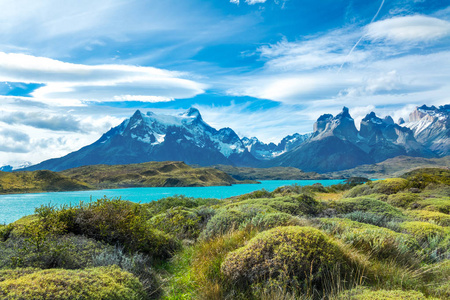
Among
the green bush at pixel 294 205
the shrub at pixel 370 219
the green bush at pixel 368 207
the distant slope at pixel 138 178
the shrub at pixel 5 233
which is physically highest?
the shrub at pixel 5 233

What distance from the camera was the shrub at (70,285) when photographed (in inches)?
140

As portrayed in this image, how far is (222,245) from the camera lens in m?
6.87

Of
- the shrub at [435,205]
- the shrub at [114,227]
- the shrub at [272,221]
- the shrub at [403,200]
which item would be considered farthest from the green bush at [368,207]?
the shrub at [114,227]

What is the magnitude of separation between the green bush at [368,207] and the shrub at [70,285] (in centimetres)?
1041

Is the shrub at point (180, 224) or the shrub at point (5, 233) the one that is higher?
the shrub at point (5, 233)

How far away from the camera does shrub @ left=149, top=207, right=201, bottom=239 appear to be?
397 inches

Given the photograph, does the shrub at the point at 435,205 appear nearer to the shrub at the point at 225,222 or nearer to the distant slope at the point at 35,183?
the shrub at the point at 225,222

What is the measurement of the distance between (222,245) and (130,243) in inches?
92.0

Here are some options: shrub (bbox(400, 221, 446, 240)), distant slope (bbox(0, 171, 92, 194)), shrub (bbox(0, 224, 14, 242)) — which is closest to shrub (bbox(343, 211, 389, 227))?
shrub (bbox(400, 221, 446, 240))

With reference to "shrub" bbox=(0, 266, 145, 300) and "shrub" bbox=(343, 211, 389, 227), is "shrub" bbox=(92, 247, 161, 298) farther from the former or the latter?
"shrub" bbox=(343, 211, 389, 227)

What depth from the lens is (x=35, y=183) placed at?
12488cm

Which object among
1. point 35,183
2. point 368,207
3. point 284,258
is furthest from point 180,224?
point 35,183

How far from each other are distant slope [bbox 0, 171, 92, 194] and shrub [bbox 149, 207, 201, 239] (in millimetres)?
127950

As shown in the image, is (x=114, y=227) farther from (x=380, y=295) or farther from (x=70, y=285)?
(x=380, y=295)
